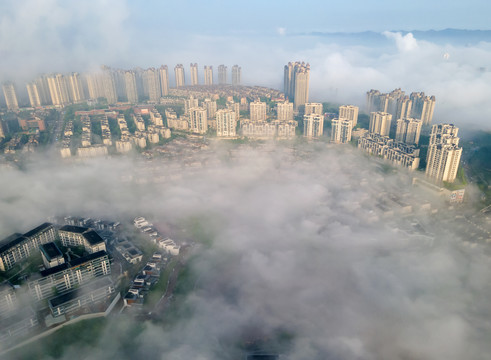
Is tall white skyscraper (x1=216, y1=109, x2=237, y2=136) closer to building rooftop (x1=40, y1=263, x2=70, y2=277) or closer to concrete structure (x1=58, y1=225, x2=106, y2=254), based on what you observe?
concrete structure (x1=58, y1=225, x2=106, y2=254)

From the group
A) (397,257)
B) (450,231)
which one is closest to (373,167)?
(450,231)

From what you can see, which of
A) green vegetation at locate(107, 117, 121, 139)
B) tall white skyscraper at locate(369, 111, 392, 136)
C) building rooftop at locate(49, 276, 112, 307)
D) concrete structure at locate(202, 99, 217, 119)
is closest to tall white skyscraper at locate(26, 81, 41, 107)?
green vegetation at locate(107, 117, 121, 139)

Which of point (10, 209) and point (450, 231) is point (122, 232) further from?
point (450, 231)

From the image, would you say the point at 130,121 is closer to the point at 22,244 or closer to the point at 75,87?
the point at 75,87

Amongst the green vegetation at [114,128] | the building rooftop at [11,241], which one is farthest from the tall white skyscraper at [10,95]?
the building rooftop at [11,241]

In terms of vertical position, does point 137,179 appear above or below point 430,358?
above

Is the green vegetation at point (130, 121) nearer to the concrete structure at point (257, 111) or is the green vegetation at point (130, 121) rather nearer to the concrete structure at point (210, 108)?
the concrete structure at point (210, 108)
